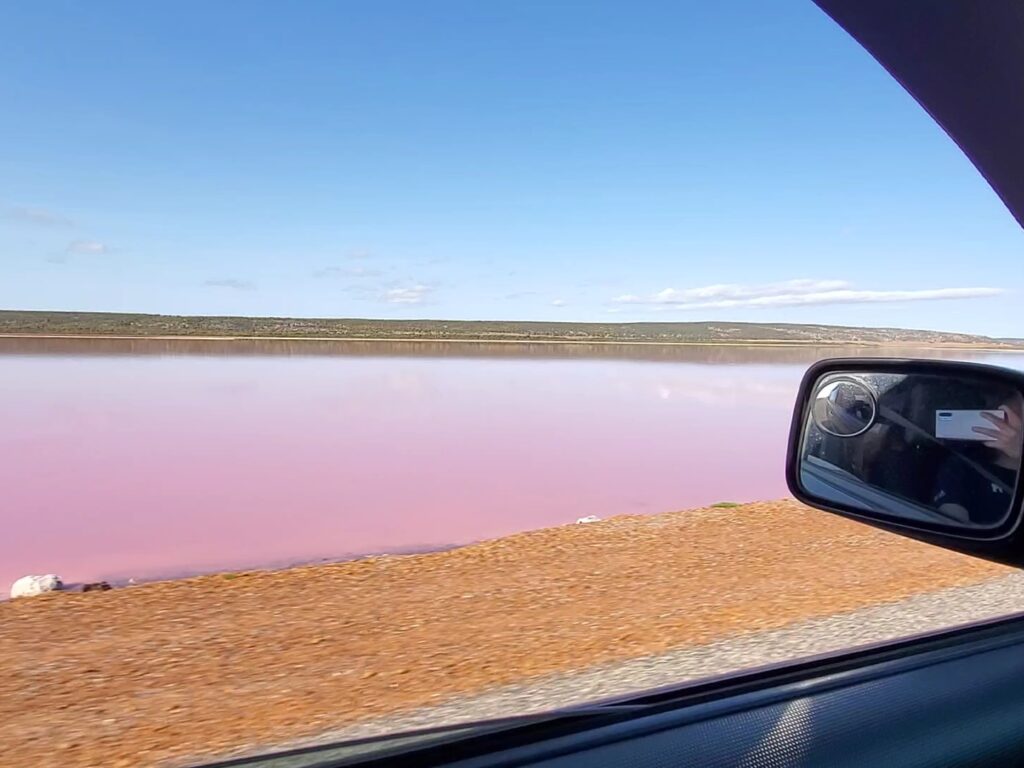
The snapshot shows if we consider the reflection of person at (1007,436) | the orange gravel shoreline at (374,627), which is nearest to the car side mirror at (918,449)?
the reflection of person at (1007,436)

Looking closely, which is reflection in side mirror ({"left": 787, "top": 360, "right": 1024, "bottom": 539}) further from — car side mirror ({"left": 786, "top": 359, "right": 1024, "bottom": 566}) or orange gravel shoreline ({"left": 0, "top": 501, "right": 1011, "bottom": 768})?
orange gravel shoreline ({"left": 0, "top": 501, "right": 1011, "bottom": 768})

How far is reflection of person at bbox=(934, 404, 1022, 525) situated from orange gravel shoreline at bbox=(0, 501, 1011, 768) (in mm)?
3163

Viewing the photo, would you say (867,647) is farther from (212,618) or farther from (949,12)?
(212,618)

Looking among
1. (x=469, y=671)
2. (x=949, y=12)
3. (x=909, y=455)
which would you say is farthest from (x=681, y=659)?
(x=949, y=12)

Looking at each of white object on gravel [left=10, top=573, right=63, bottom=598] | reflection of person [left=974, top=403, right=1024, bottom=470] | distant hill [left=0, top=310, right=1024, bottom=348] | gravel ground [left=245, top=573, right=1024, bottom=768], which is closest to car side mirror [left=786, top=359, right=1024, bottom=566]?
reflection of person [left=974, top=403, right=1024, bottom=470]

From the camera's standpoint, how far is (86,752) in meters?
3.71

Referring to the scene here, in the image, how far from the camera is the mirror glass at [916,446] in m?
2.25

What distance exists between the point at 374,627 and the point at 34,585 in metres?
3.62

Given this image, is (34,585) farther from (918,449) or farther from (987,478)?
(987,478)

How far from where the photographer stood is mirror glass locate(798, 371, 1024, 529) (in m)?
2.25

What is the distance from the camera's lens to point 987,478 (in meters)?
2.27

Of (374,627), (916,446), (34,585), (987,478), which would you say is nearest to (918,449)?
(916,446)

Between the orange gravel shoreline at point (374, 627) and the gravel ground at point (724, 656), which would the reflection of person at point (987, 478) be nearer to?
the gravel ground at point (724, 656)

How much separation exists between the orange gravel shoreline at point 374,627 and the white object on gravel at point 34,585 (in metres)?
0.43
